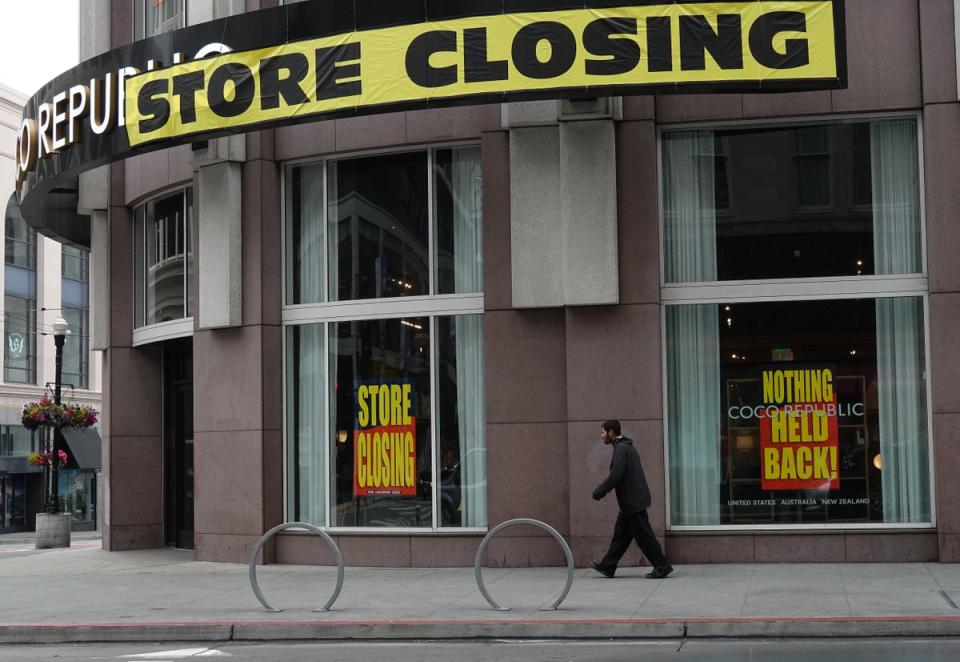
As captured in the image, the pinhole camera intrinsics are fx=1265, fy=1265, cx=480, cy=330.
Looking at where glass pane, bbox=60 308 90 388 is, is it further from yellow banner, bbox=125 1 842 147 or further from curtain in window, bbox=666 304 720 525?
curtain in window, bbox=666 304 720 525

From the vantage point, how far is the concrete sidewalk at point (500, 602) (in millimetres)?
11109

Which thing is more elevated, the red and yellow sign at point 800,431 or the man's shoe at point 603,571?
the red and yellow sign at point 800,431

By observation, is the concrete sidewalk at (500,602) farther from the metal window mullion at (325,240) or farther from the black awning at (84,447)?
the black awning at (84,447)

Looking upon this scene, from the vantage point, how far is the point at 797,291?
15.5m

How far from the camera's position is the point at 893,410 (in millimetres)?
15391

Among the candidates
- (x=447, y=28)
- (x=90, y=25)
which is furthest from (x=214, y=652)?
(x=90, y=25)

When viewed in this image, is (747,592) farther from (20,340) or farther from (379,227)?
(20,340)

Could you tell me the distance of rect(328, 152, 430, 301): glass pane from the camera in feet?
56.1

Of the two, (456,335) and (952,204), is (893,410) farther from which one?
(456,335)

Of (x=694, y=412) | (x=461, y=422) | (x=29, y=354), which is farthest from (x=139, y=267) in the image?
(x=29, y=354)

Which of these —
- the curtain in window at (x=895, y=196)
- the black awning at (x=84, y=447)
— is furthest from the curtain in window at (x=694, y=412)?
the black awning at (x=84, y=447)

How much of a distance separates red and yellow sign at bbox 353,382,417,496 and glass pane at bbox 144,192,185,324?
426cm

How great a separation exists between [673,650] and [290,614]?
13.4 feet

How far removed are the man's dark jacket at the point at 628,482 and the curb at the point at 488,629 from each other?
2.97 metres
